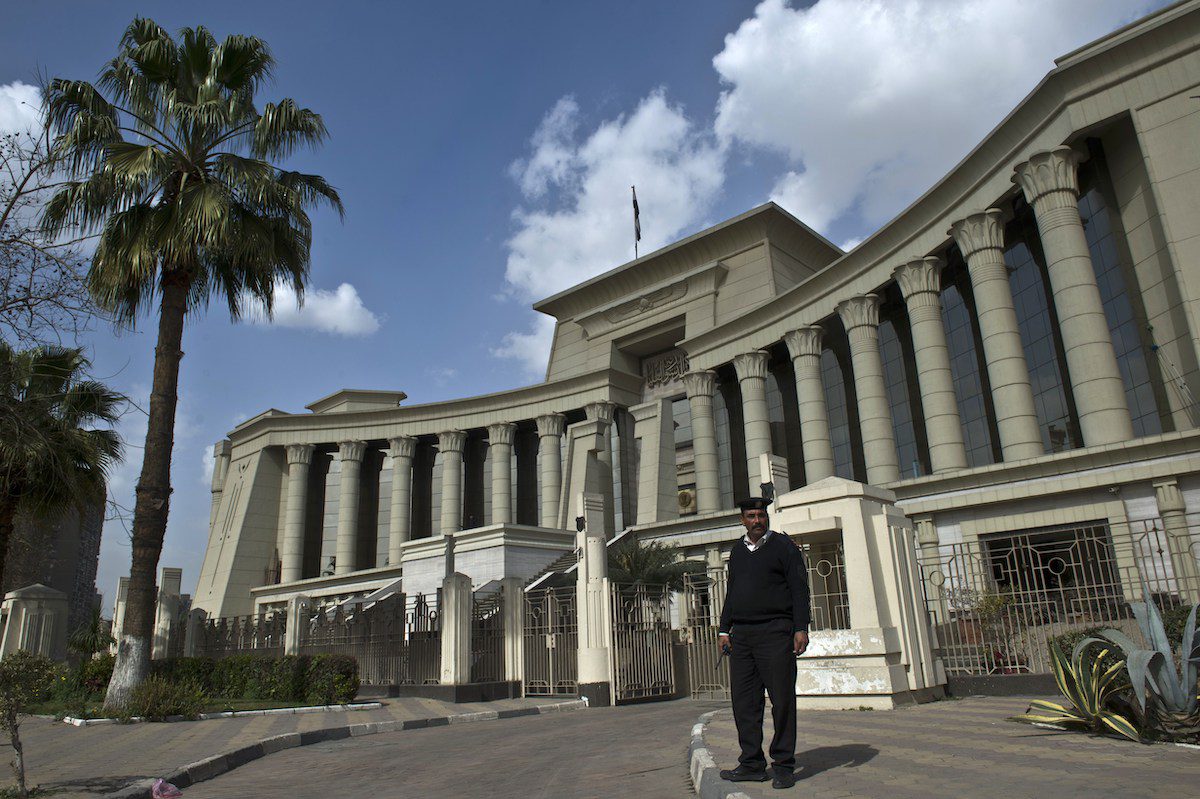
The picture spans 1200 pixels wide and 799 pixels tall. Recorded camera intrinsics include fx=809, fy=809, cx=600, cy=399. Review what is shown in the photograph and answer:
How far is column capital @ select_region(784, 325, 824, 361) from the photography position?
29109 mm

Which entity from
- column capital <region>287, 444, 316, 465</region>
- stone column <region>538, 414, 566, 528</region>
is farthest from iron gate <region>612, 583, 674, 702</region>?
column capital <region>287, 444, 316, 465</region>

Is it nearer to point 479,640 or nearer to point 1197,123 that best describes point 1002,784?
point 479,640

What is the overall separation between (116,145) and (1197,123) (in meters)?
Answer: 23.3

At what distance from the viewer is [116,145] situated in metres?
15.9

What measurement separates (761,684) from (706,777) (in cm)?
74

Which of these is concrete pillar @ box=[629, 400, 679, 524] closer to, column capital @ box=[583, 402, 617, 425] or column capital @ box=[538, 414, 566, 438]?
column capital @ box=[583, 402, 617, 425]

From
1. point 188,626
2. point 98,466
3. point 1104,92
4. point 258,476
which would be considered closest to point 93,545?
point 258,476

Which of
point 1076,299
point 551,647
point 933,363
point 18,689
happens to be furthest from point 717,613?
point 933,363

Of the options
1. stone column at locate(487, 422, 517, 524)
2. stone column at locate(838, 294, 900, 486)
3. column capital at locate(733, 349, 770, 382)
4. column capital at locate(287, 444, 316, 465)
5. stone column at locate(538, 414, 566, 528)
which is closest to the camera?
stone column at locate(838, 294, 900, 486)

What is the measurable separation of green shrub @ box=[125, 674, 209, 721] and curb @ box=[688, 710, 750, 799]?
10260 millimetres

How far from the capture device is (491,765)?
8203 mm

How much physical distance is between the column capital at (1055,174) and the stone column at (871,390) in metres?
6.98

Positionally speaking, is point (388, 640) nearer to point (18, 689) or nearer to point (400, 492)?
point (18, 689)

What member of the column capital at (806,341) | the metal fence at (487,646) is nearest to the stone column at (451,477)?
the column capital at (806,341)
